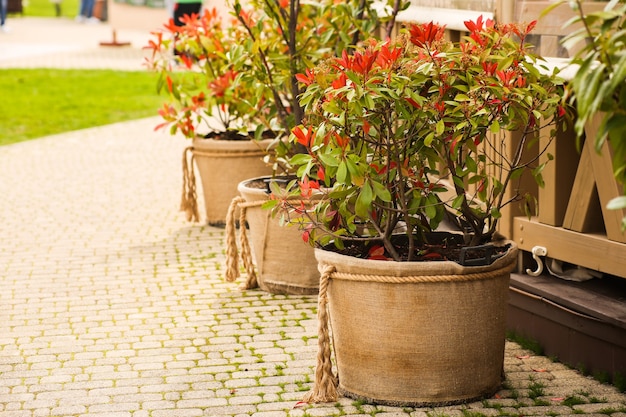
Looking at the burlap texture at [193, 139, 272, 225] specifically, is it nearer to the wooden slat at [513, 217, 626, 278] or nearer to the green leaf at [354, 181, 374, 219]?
the wooden slat at [513, 217, 626, 278]

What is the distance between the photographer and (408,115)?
4.46 m

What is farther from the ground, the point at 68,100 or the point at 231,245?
the point at 231,245

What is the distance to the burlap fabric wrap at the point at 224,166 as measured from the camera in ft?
25.8

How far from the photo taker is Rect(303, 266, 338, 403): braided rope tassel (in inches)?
182

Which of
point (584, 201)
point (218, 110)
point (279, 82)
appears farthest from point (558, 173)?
point (218, 110)

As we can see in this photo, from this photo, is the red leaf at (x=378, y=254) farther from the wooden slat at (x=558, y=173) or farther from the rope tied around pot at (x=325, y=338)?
the wooden slat at (x=558, y=173)

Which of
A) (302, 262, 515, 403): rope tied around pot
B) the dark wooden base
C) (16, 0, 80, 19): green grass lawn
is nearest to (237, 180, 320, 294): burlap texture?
the dark wooden base

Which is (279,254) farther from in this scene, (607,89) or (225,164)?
(607,89)

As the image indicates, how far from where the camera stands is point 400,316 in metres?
4.45

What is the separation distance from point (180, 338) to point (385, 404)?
4.86ft

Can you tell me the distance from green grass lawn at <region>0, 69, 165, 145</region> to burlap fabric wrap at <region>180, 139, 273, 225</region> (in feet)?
16.7

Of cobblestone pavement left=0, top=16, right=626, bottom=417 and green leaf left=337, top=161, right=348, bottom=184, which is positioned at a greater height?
green leaf left=337, top=161, right=348, bottom=184

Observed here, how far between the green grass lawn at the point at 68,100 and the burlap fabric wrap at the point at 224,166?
5.10m

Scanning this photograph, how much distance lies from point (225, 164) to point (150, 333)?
2.34m
